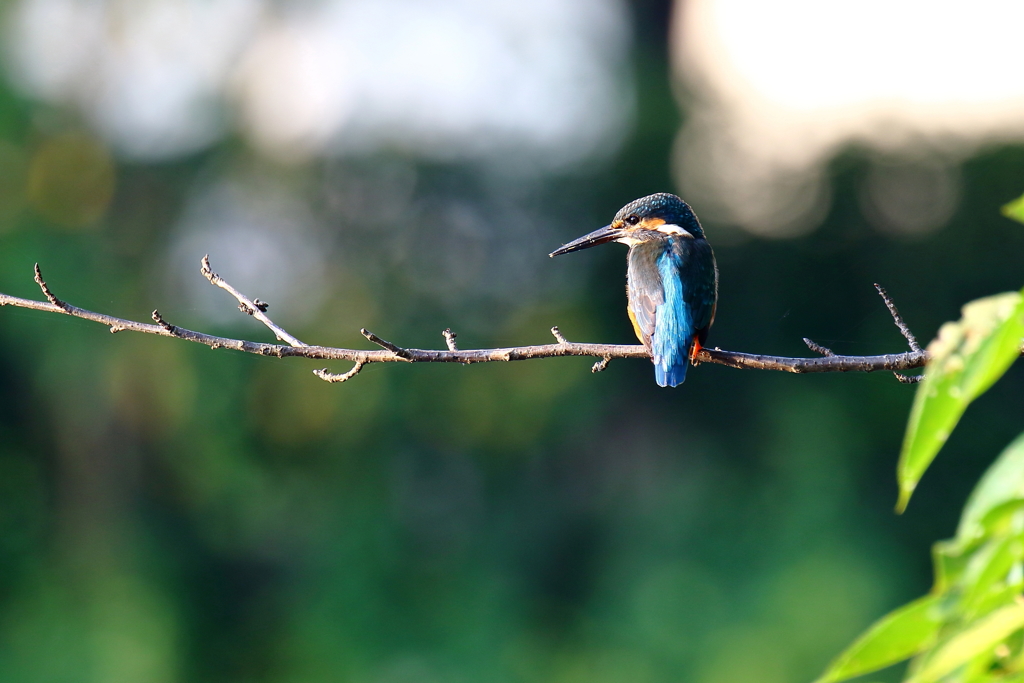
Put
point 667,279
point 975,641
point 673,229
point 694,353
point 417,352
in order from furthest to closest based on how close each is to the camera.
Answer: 1. point 673,229
2. point 667,279
3. point 694,353
4. point 417,352
5. point 975,641

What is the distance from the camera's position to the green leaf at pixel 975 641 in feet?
1.44

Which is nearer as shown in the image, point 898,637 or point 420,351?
point 898,637

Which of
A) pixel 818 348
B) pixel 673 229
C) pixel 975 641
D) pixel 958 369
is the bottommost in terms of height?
pixel 975 641

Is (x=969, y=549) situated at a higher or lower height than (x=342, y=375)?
lower

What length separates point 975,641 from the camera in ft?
1.46

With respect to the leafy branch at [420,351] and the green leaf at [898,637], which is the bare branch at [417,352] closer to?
the leafy branch at [420,351]

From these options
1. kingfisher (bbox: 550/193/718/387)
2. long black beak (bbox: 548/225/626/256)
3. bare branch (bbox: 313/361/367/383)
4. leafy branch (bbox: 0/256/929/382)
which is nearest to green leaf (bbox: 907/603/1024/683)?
leafy branch (bbox: 0/256/929/382)

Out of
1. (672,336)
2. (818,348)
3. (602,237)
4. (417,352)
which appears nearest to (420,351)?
(417,352)

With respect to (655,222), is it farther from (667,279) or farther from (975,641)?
(975,641)

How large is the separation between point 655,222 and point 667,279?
0.27 meters

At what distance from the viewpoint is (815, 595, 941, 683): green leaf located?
18.7 inches

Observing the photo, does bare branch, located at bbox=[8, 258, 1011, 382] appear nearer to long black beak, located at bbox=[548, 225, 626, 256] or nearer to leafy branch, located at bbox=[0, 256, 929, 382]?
leafy branch, located at bbox=[0, 256, 929, 382]

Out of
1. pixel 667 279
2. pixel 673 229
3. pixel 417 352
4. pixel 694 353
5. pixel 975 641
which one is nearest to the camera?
pixel 975 641

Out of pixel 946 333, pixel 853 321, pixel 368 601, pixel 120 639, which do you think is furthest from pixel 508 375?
pixel 946 333
